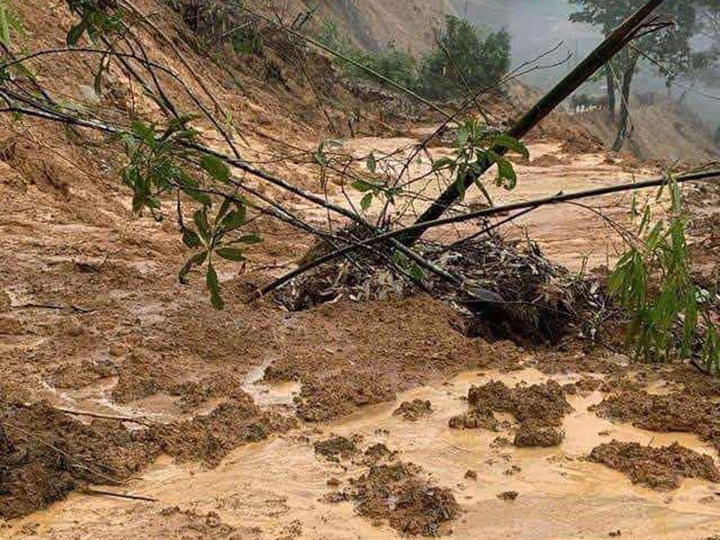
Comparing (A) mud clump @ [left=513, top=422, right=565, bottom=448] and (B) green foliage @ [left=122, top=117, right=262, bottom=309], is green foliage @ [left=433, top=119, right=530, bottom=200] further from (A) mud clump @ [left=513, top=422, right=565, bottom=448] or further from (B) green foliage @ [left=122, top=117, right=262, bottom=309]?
(A) mud clump @ [left=513, top=422, right=565, bottom=448]

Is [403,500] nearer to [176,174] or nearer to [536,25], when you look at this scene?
[176,174]

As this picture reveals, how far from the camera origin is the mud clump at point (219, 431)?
88.4 inches

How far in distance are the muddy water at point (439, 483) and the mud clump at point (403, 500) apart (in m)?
0.04

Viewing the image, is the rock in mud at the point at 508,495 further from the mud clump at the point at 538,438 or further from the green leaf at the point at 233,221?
the green leaf at the point at 233,221

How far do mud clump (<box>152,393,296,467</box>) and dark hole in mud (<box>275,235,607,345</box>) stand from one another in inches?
43.3

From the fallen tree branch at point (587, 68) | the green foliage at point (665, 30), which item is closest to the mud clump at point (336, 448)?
the fallen tree branch at point (587, 68)

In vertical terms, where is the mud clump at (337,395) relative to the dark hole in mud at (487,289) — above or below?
below

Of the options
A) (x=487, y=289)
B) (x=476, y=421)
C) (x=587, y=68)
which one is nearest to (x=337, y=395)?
(x=476, y=421)

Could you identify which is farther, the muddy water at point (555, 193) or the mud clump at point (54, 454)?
the muddy water at point (555, 193)

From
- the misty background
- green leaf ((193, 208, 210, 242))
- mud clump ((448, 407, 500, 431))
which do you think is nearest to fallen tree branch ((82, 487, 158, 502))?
green leaf ((193, 208, 210, 242))

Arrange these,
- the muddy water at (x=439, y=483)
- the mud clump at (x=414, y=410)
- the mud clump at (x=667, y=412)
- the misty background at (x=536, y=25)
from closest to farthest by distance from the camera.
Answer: the muddy water at (x=439, y=483), the mud clump at (x=667, y=412), the mud clump at (x=414, y=410), the misty background at (x=536, y=25)

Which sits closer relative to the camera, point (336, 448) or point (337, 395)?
point (336, 448)

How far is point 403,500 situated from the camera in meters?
1.94

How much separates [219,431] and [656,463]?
1358mm
